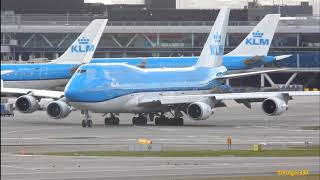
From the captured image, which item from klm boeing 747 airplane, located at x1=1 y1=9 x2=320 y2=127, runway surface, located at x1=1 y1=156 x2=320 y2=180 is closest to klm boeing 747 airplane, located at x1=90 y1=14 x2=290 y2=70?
klm boeing 747 airplane, located at x1=1 y1=9 x2=320 y2=127

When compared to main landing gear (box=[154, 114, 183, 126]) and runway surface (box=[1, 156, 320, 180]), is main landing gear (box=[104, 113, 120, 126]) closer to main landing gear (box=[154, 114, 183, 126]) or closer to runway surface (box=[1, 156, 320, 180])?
main landing gear (box=[154, 114, 183, 126])

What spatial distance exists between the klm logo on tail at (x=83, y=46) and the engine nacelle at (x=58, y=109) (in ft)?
90.8

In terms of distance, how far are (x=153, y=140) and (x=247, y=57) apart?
47453 millimetres

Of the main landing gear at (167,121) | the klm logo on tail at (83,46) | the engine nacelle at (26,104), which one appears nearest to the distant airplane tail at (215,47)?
the main landing gear at (167,121)

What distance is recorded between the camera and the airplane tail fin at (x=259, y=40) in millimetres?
106625

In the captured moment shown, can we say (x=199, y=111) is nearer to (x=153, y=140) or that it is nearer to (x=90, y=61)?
(x=153, y=140)

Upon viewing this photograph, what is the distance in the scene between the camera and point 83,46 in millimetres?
105438

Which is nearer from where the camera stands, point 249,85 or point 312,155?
point 312,155

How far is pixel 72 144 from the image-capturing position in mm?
59469

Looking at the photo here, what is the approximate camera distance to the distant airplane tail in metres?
85.1

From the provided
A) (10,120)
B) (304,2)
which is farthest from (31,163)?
(10,120)

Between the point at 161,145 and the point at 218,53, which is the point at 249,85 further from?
the point at 161,145

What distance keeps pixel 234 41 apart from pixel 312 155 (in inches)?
2939

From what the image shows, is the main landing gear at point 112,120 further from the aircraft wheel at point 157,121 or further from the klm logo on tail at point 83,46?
the klm logo on tail at point 83,46
